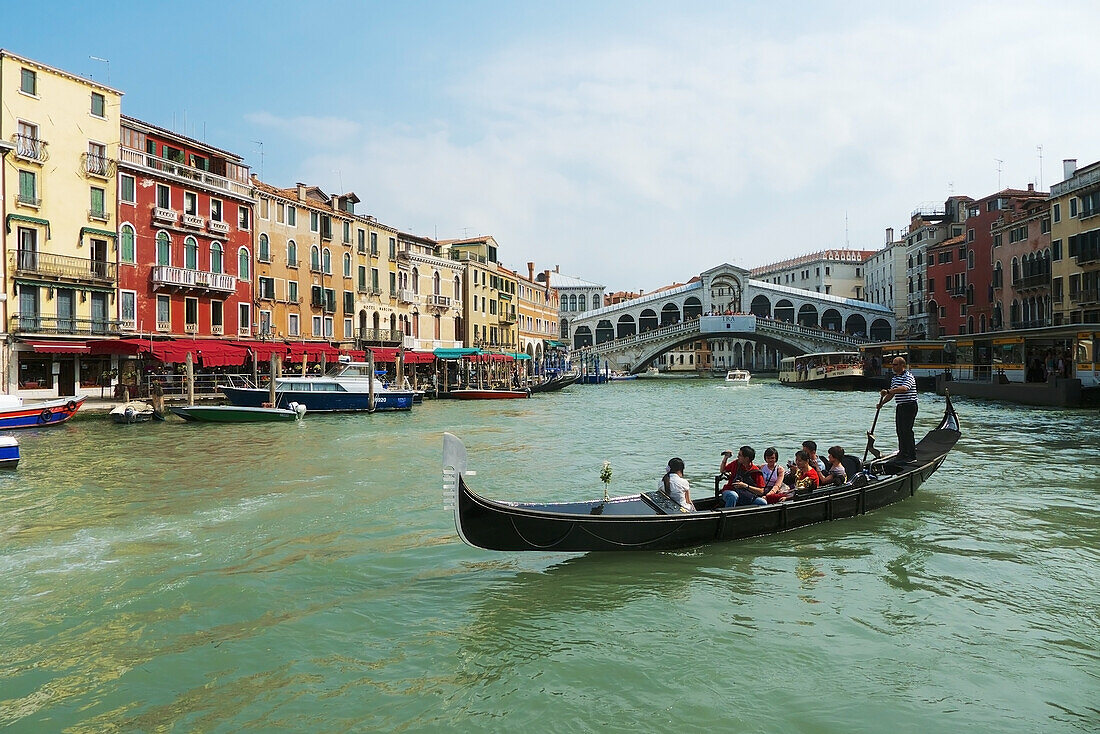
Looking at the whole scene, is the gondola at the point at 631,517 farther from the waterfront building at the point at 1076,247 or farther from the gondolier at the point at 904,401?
the waterfront building at the point at 1076,247

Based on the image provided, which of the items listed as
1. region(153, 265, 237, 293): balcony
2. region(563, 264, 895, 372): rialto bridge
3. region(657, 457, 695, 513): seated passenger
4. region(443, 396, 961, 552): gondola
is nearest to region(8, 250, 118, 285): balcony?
region(153, 265, 237, 293): balcony

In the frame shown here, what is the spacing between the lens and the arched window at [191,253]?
82.4ft

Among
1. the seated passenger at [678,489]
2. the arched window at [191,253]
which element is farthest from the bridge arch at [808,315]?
the seated passenger at [678,489]

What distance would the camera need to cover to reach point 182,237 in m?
25.0

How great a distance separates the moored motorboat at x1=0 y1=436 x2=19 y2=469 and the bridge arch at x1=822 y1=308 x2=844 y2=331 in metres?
57.9

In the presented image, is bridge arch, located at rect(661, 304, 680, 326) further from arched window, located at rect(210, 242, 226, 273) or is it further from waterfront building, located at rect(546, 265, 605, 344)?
arched window, located at rect(210, 242, 226, 273)

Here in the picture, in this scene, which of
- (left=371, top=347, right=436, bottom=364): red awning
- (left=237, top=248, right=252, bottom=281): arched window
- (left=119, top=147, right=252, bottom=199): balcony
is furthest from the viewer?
(left=371, top=347, right=436, bottom=364): red awning

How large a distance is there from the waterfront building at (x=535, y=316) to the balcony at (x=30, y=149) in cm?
3113

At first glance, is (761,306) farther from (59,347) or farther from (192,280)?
(59,347)

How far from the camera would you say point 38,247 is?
2073 centimetres

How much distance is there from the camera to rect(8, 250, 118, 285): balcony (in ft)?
66.0

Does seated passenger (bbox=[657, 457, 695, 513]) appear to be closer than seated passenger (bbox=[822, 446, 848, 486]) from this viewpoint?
Yes

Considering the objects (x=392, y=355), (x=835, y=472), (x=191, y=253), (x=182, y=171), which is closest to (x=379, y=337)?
(x=392, y=355)

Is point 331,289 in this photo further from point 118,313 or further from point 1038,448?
point 1038,448
